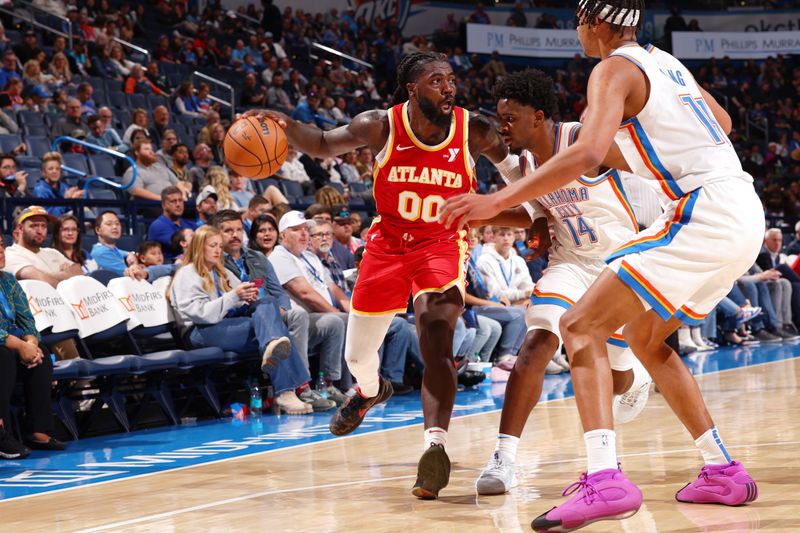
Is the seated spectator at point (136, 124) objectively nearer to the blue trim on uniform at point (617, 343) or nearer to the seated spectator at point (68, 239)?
the seated spectator at point (68, 239)

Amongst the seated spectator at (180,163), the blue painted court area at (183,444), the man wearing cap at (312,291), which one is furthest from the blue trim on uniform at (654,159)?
the seated spectator at (180,163)

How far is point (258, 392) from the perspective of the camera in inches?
289

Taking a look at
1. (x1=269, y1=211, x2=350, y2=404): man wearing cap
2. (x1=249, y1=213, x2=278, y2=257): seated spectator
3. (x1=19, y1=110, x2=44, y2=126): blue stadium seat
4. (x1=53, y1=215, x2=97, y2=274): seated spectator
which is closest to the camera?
(x1=53, y1=215, x2=97, y2=274): seated spectator

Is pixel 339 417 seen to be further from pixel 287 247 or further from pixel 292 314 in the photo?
pixel 287 247

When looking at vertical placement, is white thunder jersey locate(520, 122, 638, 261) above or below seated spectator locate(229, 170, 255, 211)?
below

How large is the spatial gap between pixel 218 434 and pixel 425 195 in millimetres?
2566

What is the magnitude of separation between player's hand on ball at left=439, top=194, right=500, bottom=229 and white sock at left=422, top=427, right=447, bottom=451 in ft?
4.16

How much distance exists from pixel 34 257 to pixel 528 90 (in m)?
4.15

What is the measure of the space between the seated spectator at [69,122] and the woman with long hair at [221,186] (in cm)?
196

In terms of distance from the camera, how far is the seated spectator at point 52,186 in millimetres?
9008

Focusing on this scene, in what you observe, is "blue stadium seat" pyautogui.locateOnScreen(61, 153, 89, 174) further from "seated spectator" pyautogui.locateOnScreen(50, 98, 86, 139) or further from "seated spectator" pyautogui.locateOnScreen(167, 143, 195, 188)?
"seated spectator" pyautogui.locateOnScreen(167, 143, 195, 188)

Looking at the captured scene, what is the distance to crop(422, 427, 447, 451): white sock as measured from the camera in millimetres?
4152

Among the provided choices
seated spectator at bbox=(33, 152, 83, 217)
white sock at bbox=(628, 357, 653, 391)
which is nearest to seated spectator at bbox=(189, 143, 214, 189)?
seated spectator at bbox=(33, 152, 83, 217)

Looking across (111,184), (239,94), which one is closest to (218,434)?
(111,184)
